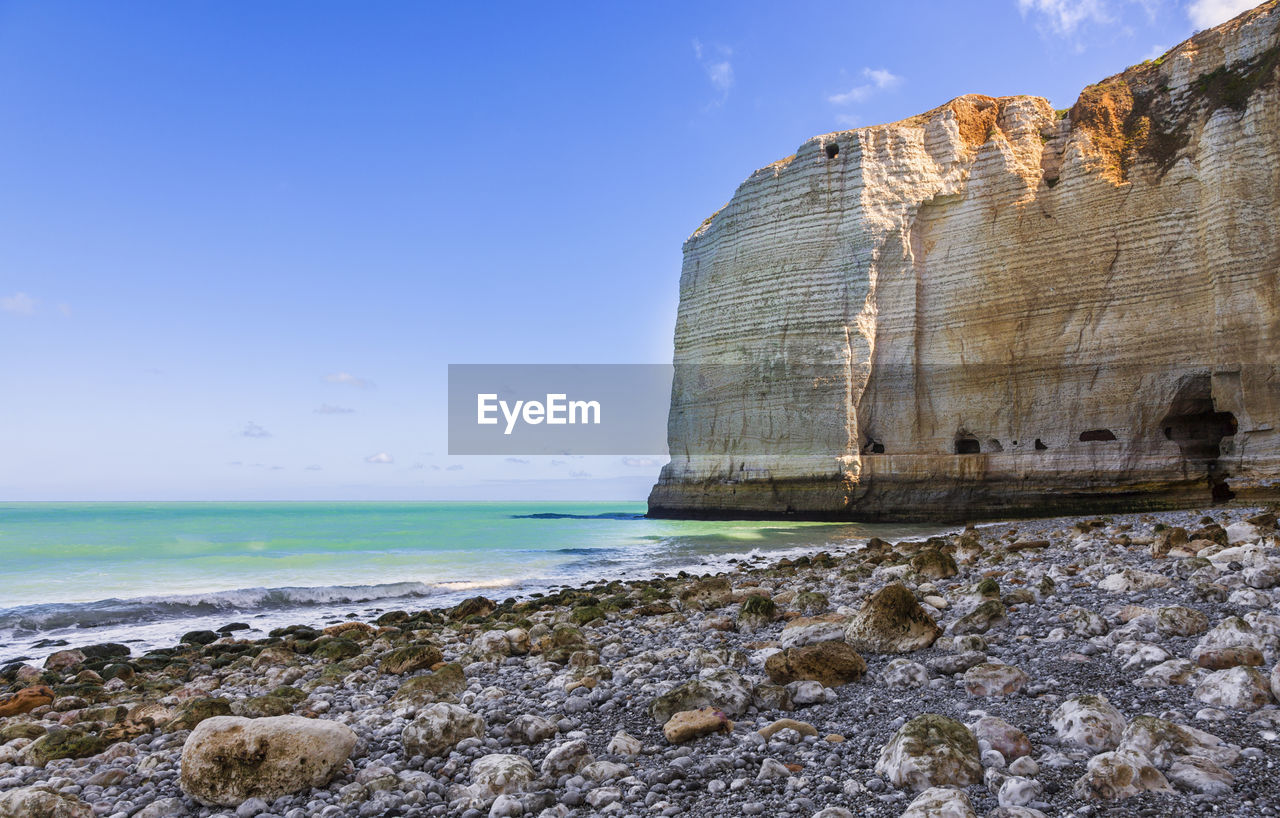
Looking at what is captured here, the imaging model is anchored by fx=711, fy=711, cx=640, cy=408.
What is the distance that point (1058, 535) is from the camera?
479 inches

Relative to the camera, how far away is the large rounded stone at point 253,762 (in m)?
2.94

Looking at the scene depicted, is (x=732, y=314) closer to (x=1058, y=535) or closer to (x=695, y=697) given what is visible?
(x=1058, y=535)

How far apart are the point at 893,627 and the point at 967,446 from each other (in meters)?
23.4

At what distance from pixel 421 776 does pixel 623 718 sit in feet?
3.45

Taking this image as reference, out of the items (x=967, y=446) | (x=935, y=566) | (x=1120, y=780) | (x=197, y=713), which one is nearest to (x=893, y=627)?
Answer: (x=1120, y=780)

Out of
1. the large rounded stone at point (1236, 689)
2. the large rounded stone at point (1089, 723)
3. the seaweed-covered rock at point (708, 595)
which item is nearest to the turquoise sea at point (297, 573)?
the seaweed-covered rock at point (708, 595)

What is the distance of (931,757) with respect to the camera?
97.0 inches

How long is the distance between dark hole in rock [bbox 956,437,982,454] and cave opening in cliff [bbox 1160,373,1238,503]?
5.48 metres

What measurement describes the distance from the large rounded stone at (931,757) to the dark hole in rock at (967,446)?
25.0 m

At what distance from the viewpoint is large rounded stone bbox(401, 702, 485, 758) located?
11.0 feet

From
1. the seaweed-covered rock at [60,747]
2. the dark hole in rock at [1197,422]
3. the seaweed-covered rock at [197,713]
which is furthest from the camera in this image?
the dark hole in rock at [1197,422]

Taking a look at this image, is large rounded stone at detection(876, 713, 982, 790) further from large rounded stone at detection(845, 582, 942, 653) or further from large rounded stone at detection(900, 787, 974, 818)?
large rounded stone at detection(845, 582, 942, 653)

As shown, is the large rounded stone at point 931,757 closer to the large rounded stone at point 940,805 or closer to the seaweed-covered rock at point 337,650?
the large rounded stone at point 940,805

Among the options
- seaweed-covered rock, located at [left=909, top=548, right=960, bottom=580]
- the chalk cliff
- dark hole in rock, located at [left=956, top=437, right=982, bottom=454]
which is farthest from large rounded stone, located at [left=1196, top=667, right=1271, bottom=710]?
dark hole in rock, located at [left=956, top=437, right=982, bottom=454]
